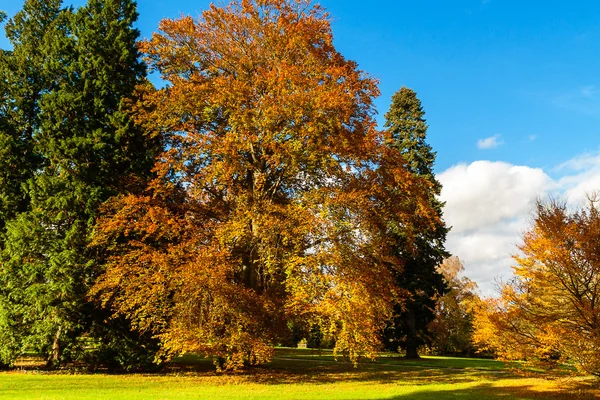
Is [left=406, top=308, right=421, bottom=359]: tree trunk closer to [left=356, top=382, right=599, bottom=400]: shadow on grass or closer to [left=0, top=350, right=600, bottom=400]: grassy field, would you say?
[left=0, top=350, right=600, bottom=400]: grassy field

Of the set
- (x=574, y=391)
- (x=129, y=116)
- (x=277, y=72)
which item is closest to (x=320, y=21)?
(x=277, y=72)

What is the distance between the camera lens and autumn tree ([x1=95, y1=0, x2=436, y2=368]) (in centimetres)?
1565

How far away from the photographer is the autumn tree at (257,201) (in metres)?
15.6

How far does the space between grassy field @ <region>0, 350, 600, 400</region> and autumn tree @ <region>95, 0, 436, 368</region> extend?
127 centimetres

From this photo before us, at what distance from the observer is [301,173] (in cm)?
1877

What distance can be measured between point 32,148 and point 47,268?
6.46m

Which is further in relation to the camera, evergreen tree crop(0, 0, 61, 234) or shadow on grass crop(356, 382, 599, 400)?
evergreen tree crop(0, 0, 61, 234)

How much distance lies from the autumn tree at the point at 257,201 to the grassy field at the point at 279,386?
4.15 feet

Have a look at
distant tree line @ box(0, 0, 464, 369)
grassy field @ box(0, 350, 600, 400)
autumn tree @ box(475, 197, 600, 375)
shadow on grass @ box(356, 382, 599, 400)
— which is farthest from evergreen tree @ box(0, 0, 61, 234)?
autumn tree @ box(475, 197, 600, 375)

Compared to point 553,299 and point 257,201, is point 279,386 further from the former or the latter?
point 553,299

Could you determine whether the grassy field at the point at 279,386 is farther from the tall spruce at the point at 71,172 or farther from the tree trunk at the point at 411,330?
the tree trunk at the point at 411,330

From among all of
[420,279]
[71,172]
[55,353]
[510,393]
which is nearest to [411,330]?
[420,279]

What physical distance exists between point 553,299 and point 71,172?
62.4 feet

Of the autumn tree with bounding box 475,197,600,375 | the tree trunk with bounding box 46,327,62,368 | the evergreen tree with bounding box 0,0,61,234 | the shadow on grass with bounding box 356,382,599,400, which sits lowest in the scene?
the shadow on grass with bounding box 356,382,599,400
